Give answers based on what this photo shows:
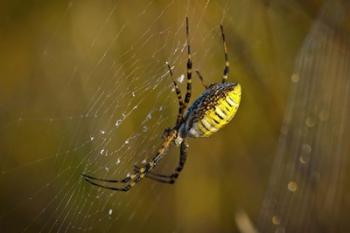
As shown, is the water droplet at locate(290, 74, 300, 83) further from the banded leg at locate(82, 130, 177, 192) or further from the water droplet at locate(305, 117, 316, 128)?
the banded leg at locate(82, 130, 177, 192)

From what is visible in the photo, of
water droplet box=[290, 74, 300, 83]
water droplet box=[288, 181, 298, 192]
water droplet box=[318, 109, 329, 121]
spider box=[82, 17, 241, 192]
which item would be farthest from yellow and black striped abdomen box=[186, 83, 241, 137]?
water droplet box=[318, 109, 329, 121]

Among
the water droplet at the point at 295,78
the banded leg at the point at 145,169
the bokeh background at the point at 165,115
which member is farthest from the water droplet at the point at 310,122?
the banded leg at the point at 145,169

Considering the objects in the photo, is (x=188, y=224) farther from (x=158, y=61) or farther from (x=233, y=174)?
(x=158, y=61)

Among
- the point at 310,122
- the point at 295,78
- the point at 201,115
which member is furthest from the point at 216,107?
the point at 310,122

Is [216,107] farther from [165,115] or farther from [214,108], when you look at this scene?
[165,115]

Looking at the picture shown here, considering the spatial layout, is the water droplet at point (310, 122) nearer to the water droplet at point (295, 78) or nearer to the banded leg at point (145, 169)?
the water droplet at point (295, 78)

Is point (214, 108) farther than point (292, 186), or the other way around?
point (292, 186)
